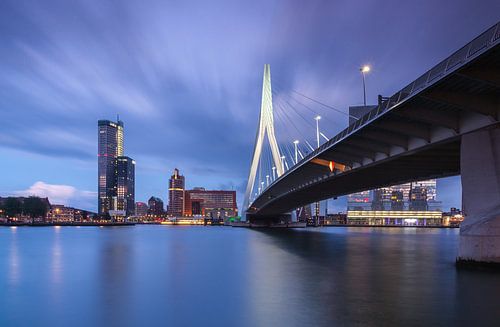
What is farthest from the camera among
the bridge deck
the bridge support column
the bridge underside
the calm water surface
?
the bridge underside

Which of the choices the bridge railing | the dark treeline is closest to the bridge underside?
the bridge railing

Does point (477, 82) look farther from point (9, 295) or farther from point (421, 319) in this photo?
point (9, 295)

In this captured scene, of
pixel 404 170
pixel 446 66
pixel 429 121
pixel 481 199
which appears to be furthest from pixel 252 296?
pixel 404 170

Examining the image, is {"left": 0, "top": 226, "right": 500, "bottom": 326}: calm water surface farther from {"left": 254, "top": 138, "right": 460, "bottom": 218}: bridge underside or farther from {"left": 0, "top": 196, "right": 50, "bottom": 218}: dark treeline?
{"left": 0, "top": 196, "right": 50, "bottom": 218}: dark treeline

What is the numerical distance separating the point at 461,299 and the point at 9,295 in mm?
18391

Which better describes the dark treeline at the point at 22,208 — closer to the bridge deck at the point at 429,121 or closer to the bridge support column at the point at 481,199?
the bridge deck at the point at 429,121

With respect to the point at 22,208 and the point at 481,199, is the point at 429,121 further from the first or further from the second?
the point at 22,208

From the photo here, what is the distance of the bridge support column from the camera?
19.8 meters

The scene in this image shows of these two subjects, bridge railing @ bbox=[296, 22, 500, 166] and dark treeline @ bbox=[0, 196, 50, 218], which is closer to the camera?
bridge railing @ bbox=[296, 22, 500, 166]

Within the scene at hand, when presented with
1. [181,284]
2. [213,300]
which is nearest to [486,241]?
[213,300]

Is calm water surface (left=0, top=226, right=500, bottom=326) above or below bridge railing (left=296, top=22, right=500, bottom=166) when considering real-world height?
below

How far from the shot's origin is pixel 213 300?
16094 mm

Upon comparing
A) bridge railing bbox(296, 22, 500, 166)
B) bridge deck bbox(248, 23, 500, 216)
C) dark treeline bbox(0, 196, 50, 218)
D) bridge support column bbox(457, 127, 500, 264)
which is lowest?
dark treeline bbox(0, 196, 50, 218)

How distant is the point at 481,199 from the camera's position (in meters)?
21.0
